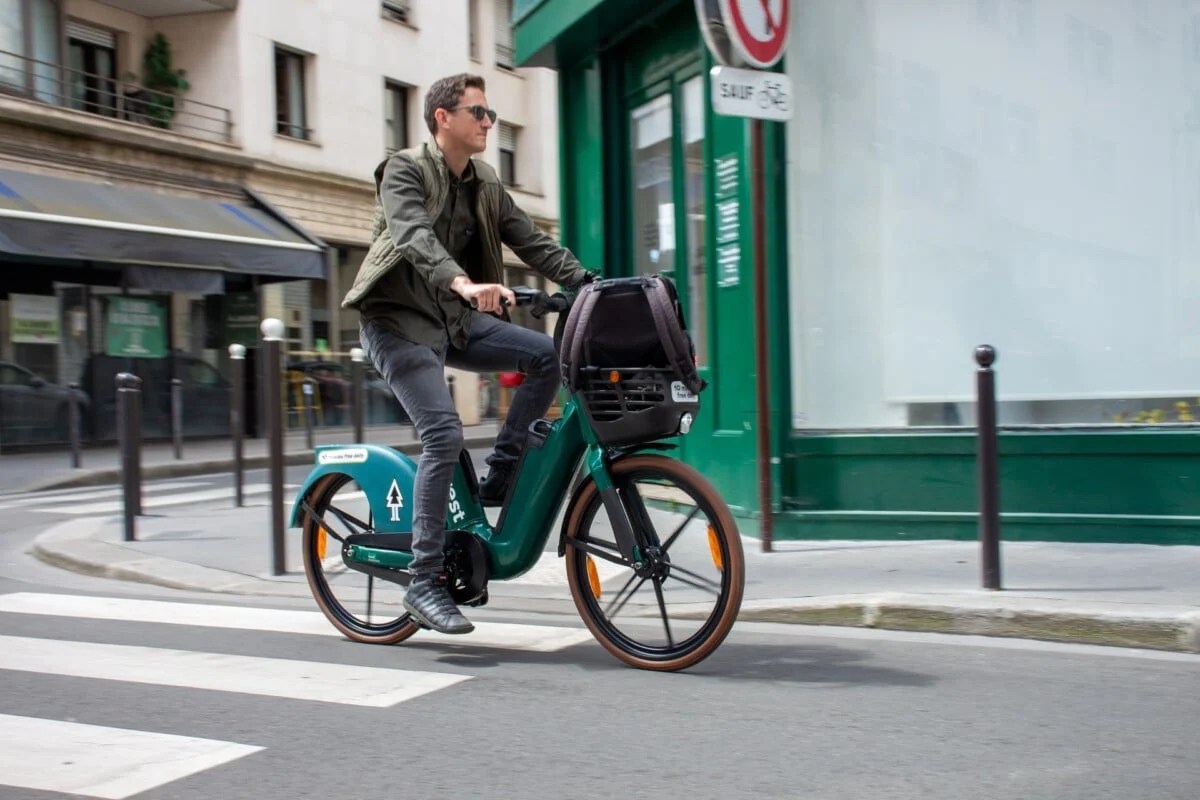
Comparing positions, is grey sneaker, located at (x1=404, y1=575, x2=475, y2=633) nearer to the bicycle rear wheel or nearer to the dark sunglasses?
the bicycle rear wheel

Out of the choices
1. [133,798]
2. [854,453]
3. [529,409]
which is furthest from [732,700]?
[854,453]

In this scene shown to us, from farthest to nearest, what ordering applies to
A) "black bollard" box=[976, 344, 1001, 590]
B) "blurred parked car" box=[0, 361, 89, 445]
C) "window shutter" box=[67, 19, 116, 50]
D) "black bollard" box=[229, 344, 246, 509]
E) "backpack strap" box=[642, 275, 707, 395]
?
"window shutter" box=[67, 19, 116, 50] → "blurred parked car" box=[0, 361, 89, 445] → "black bollard" box=[229, 344, 246, 509] → "black bollard" box=[976, 344, 1001, 590] → "backpack strap" box=[642, 275, 707, 395]

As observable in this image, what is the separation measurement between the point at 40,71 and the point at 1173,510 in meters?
17.3

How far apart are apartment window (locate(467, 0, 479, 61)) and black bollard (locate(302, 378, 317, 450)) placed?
9.93m

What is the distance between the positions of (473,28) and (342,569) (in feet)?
79.5

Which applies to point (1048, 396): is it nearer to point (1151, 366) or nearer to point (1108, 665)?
point (1151, 366)

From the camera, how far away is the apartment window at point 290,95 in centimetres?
2273

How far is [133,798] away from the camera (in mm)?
2918

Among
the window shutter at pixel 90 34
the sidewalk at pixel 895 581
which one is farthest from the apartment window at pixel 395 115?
the sidewalk at pixel 895 581

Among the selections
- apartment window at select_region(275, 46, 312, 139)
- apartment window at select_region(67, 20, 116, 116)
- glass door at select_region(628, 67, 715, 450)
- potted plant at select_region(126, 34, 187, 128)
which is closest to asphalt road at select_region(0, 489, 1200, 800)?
glass door at select_region(628, 67, 715, 450)

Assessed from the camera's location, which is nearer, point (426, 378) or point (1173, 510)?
point (426, 378)

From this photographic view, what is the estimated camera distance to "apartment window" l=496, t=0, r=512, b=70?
91.8ft

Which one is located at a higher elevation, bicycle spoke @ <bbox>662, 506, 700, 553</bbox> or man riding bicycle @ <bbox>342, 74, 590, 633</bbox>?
man riding bicycle @ <bbox>342, 74, 590, 633</bbox>

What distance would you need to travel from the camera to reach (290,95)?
22.9 metres
